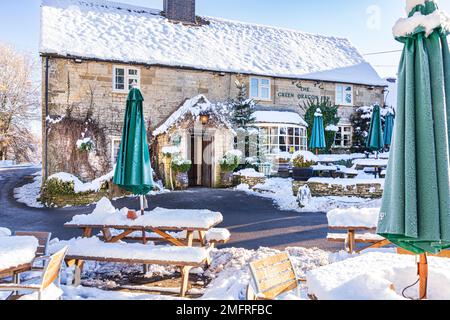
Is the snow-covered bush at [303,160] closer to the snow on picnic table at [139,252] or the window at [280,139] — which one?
the window at [280,139]

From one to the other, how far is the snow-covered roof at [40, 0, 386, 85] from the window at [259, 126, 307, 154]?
2.55 metres

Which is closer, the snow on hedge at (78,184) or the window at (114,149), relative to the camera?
the snow on hedge at (78,184)

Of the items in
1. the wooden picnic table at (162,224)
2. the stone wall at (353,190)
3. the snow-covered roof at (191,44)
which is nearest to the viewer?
the wooden picnic table at (162,224)

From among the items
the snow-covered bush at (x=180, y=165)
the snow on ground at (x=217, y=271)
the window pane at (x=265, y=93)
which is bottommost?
the snow on ground at (x=217, y=271)

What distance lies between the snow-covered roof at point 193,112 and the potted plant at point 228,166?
3.85ft

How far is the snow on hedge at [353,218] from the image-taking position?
5.14m

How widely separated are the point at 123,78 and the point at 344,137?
11471mm

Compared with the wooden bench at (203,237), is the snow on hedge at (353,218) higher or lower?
higher

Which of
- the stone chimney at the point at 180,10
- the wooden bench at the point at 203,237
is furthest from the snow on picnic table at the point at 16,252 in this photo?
the stone chimney at the point at 180,10

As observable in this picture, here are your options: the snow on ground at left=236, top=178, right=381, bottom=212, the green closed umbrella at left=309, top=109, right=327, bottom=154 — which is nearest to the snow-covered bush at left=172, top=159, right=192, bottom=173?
the snow on ground at left=236, top=178, right=381, bottom=212

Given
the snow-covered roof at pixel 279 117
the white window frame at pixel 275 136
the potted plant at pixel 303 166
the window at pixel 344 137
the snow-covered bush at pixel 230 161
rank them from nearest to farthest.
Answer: the potted plant at pixel 303 166, the snow-covered bush at pixel 230 161, the snow-covered roof at pixel 279 117, the white window frame at pixel 275 136, the window at pixel 344 137

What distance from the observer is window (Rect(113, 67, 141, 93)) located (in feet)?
49.9

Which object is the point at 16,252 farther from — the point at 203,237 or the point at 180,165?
the point at 180,165

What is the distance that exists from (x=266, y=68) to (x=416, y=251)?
15.9 metres
